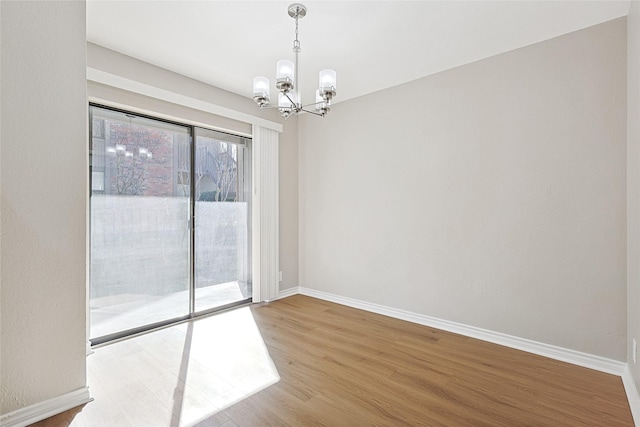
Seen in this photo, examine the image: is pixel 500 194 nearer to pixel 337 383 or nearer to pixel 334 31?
pixel 334 31

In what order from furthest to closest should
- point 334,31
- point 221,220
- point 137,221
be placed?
point 221,220
point 137,221
point 334,31

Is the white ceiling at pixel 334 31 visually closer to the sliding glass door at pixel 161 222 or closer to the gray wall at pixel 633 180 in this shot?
the gray wall at pixel 633 180

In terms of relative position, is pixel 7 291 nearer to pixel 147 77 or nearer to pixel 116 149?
pixel 116 149

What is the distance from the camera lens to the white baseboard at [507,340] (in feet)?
7.52

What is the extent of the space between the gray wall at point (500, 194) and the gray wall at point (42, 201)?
2.80 meters

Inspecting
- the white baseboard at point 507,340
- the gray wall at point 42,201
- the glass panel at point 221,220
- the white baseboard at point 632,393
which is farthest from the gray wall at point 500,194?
the gray wall at point 42,201

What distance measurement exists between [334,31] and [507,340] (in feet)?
10.3

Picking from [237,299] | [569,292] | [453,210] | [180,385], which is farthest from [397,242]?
[180,385]

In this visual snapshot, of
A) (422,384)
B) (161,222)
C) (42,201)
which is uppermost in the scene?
(42,201)

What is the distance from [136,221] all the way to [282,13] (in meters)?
2.35

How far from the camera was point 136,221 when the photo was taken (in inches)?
117

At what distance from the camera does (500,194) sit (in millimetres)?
2766

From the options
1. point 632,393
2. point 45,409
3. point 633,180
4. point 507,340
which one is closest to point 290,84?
point 633,180

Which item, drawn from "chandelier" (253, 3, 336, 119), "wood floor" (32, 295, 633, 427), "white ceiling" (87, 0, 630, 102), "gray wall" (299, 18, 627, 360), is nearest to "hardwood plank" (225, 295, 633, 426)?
"wood floor" (32, 295, 633, 427)
